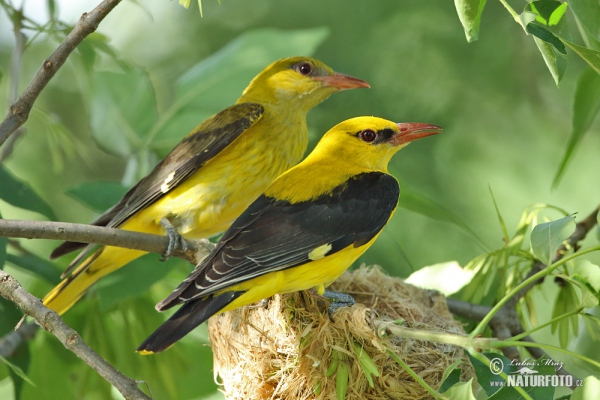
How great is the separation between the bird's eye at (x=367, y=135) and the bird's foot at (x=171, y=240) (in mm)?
998

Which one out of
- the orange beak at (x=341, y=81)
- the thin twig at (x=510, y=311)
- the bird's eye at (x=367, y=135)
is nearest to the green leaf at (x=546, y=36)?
the bird's eye at (x=367, y=135)

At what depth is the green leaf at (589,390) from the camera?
1896mm

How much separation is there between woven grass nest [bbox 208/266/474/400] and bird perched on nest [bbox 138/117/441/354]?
179mm

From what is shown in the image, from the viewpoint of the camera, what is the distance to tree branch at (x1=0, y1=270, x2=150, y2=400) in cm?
212

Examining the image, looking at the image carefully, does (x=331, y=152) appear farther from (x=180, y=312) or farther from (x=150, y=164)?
(x=150, y=164)

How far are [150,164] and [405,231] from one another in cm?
236

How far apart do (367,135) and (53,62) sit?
1.54m

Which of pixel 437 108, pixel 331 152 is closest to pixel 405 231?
pixel 437 108

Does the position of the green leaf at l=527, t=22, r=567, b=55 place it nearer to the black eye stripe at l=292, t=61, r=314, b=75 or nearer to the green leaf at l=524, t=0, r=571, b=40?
the green leaf at l=524, t=0, r=571, b=40

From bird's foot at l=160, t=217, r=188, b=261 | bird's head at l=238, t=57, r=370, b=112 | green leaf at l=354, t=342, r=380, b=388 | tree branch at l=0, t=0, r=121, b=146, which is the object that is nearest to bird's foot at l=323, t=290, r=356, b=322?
green leaf at l=354, t=342, r=380, b=388

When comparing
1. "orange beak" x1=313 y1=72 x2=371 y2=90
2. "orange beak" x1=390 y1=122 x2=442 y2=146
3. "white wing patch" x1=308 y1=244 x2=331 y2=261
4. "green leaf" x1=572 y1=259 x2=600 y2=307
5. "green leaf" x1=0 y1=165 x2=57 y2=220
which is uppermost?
"green leaf" x1=0 y1=165 x2=57 y2=220

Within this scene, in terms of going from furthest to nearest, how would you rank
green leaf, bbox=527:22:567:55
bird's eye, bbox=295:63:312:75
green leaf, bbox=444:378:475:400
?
bird's eye, bbox=295:63:312:75 < green leaf, bbox=444:378:475:400 < green leaf, bbox=527:22:567:55

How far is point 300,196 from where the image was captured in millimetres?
3240

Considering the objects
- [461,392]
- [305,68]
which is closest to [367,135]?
[305,68]
